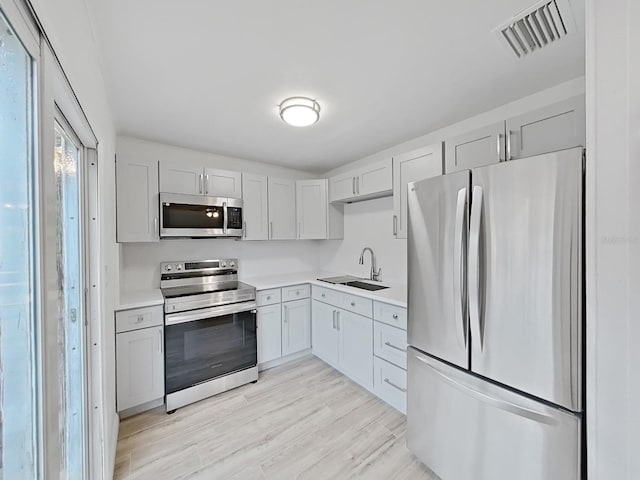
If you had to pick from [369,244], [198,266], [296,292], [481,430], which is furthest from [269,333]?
[481,430]

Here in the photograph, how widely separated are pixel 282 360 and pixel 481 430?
2.10 m

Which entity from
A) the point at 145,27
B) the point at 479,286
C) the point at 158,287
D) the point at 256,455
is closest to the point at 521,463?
the point at 479,286

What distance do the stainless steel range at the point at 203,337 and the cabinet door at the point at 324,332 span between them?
71cm

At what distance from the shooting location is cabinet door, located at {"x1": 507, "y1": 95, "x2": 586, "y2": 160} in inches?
57.1

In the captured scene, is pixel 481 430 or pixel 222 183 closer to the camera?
pixel 481 430

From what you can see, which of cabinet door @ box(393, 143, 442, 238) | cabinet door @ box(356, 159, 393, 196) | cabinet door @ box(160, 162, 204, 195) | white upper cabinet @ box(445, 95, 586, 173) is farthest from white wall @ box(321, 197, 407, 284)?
cabinet door @ box(160, 162, 204, 195)

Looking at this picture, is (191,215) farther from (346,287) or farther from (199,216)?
(346,287)

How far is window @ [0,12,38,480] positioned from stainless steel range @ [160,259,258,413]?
1.58m

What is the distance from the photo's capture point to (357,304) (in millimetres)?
2443

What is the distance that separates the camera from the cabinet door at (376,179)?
255cm

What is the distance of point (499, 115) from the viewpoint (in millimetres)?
2018

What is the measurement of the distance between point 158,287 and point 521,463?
3025mm

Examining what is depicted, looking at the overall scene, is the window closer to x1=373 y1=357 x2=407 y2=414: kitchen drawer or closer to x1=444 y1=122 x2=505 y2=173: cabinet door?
x1=373 y1=357 x2=407 y2=414: kitchen drawer

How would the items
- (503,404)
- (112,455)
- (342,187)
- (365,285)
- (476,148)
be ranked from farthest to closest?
(342,187)
(365,285)
(476,148)
(112,455)
(503,404)
